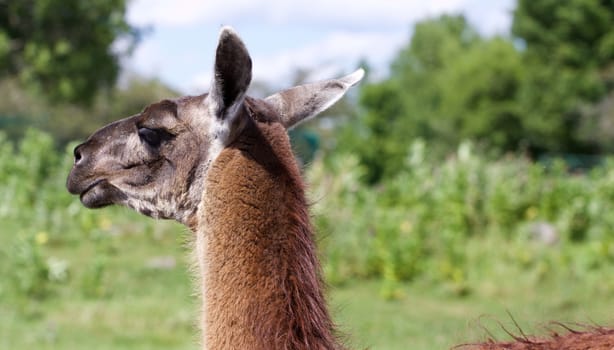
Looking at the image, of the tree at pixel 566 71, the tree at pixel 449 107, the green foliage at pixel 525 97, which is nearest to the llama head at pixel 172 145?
the tree at pixel 449 107

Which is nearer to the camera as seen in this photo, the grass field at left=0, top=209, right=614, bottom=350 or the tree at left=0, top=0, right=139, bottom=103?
the grass field at left=0, top=209, right=614, bottom=350

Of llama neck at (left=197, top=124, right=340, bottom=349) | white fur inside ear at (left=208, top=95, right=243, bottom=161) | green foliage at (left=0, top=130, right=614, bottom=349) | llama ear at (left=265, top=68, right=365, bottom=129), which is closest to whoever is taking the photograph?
llama neck at (left=197, top=124, right=340, bottom=349)

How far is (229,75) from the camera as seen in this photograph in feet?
10.2

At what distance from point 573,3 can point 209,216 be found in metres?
42.3

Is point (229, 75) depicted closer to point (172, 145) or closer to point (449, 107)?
point (172, 145)

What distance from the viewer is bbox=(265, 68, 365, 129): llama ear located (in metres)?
3.76

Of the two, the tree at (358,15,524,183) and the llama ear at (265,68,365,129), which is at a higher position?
the tree at (358,15,524,183)

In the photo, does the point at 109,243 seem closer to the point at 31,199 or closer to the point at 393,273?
the point at 31,199

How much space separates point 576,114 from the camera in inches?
1630

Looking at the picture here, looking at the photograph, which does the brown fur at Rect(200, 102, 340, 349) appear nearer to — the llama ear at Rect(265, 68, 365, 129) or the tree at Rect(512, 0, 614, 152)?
the llama ear at Rect(265, 68, 365, 129)

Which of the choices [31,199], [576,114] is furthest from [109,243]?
[576,114]

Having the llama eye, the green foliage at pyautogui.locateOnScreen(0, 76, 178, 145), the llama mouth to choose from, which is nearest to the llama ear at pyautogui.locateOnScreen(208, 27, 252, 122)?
the llama eye

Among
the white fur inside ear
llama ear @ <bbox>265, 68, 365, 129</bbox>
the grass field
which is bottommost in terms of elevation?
the grass field

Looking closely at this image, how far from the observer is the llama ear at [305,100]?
376 cm
